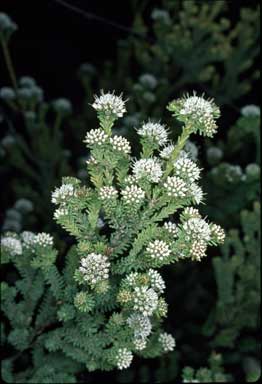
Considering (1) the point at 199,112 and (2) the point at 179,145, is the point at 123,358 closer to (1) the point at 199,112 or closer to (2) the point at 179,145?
(2) the point at 179,145

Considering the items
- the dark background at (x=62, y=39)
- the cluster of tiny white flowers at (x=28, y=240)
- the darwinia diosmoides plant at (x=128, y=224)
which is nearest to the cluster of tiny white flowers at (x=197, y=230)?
the darwinia diosmoides plant at (x=128, y=224)

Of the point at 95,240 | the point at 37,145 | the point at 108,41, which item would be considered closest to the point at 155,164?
the point at 95,240

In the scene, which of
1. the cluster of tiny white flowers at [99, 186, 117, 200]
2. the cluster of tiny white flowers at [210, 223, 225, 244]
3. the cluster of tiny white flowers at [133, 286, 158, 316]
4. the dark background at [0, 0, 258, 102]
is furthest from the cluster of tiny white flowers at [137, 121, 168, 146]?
the dark background at [0, 0, 258, 102]

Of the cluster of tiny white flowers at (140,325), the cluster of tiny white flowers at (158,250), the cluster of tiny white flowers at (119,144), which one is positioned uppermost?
the cluster of tiny white flowers at (119,144)

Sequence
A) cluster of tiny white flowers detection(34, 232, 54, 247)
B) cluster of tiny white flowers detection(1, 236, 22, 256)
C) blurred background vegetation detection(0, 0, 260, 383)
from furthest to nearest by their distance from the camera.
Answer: blurred background vegetation detection(0, 0, 260, 383), cluster of tiny white flowers detection(1, 236, 22, 256), cluster of tiny white flowers detection(34, 232, 54, 247)

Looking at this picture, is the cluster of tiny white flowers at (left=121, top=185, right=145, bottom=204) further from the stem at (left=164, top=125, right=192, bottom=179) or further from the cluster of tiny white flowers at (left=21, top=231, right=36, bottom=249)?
Answer: the cluster of tiny white flowers at (left=21, top=231, right=36, bottom=249)

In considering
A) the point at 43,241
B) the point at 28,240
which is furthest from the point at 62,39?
the point at 43,241

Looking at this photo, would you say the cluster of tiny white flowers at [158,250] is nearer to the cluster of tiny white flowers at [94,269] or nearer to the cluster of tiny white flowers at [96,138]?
the cluster of tiny white flowers at [94,269]
